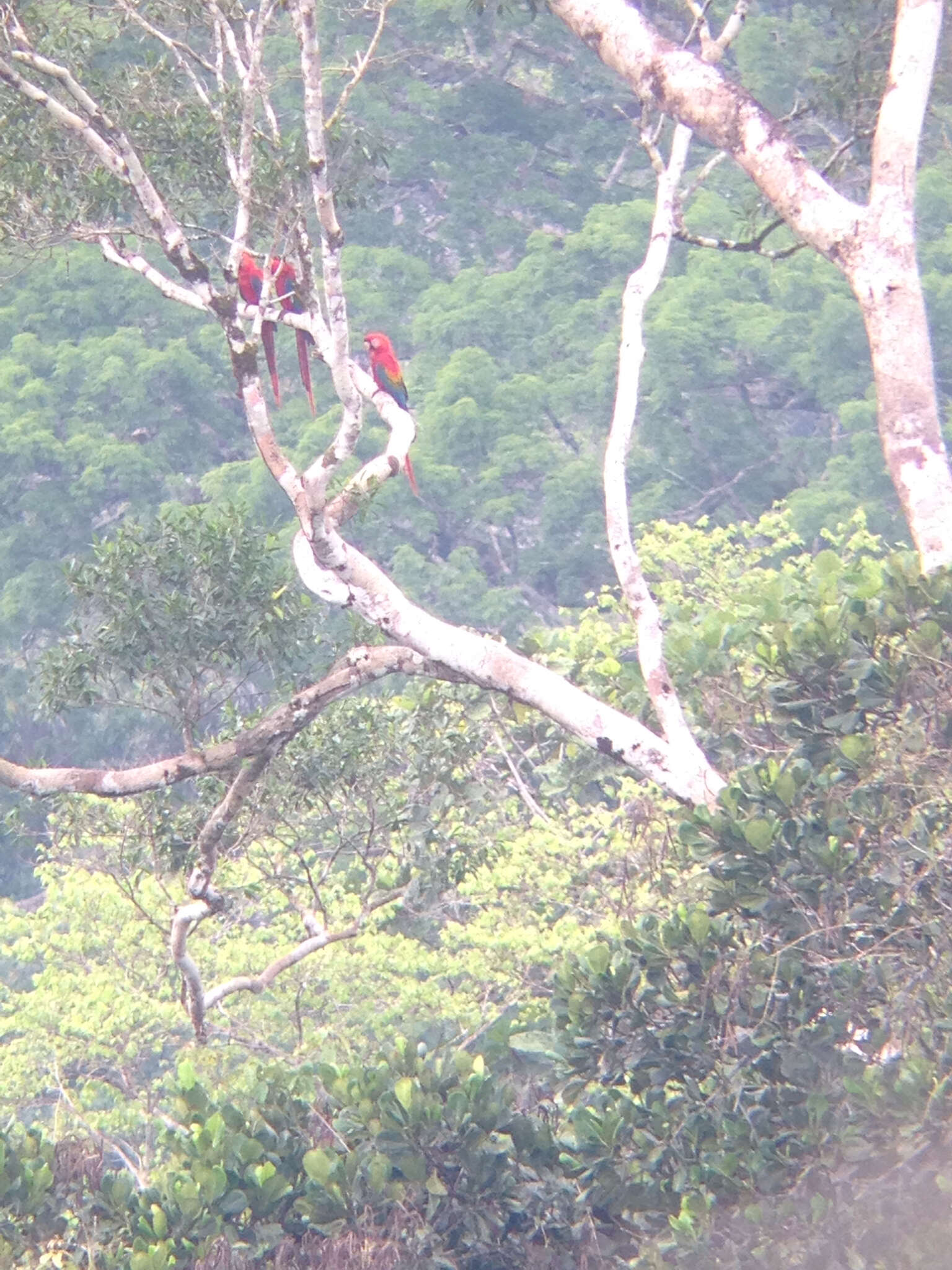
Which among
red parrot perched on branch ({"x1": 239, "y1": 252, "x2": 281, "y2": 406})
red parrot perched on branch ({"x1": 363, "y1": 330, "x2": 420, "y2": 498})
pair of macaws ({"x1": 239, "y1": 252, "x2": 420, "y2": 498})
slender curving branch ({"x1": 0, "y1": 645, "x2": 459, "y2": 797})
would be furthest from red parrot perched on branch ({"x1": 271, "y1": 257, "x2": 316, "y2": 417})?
slender curving branch ({"x1": 0, "y1": 645, "x2": 459, "y2": 797})

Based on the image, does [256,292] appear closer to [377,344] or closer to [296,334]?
[296,334]

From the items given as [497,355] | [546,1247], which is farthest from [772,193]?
[497,355]

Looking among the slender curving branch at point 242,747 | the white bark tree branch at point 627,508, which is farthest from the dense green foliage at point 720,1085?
the slender curving branch at point 242,747

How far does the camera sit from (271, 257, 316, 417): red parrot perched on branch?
15.2 feet

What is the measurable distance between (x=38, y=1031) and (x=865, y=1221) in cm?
874

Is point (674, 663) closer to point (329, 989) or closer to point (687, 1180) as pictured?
point (687, 1180)

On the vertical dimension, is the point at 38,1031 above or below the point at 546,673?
above

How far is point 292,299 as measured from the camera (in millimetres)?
5488

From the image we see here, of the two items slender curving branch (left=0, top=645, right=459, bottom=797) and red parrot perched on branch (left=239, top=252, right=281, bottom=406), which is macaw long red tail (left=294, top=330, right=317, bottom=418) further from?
slender curving branch (left=0, top=645, right=459, bottom=797)

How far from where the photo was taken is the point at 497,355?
891 inches

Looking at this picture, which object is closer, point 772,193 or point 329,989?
point 772,193

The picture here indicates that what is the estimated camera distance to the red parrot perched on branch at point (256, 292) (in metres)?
5.70

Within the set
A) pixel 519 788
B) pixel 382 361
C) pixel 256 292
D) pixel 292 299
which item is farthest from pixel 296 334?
pixel 519 788

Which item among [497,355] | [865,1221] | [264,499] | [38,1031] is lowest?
[865,1221]
